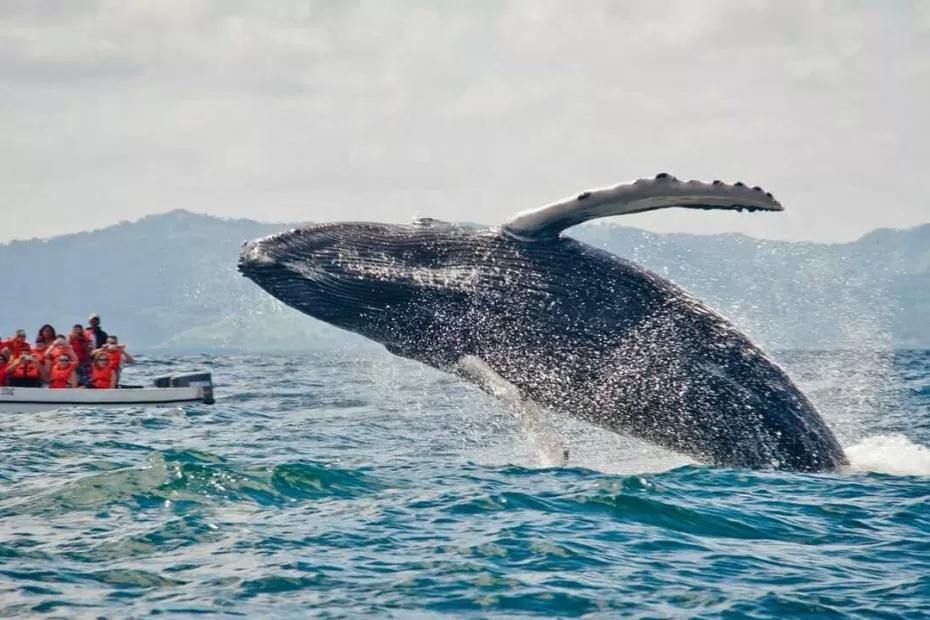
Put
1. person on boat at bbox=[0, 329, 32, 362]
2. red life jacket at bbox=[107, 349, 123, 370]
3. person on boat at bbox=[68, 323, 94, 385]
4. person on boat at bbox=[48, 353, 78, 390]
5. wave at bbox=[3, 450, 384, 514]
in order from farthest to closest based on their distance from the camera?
person on boat at bbox=[68, 323, 94, 385] → red life jacket at bbox=[107, 349, 123, 370] → person on boat at bbox=[0, 329, 32, 362] → person on boat at bbox=[48, 353, 78, 390] → wave at bbox=[3, 450, 384, 514]

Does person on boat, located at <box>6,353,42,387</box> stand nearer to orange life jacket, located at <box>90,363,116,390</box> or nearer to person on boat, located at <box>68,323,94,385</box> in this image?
orange life jacket, located at <box>90,363,116,390</box>

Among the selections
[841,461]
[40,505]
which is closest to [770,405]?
[841,461]

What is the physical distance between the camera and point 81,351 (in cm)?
2486

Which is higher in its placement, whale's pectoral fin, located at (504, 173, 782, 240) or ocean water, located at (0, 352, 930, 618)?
whale's pectoral fin, located at (504, 173, 782, 240)

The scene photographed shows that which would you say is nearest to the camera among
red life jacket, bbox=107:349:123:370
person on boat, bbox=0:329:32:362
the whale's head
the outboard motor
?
the whale's head

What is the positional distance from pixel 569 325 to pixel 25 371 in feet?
48.3

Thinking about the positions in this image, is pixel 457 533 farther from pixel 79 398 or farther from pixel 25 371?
pixel 25 371

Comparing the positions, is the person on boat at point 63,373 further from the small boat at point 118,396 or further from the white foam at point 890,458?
the white foam at point 890,458

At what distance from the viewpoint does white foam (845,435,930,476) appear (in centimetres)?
1298

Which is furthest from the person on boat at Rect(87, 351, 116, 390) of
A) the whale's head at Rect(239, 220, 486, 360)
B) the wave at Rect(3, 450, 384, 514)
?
the whale's head at Rect(239, 220, 486, 360)

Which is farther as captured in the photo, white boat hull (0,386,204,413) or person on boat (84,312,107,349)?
person on boat (84,312,107,349)

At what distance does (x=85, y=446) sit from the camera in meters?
16.2

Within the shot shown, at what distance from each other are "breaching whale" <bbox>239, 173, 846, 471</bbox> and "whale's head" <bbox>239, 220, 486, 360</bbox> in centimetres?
1

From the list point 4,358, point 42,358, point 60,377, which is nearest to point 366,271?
point 60,377
